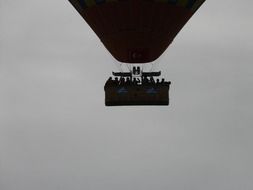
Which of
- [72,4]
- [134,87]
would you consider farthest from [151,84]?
[72,4]

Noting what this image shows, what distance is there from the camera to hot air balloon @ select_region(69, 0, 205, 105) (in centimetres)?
4784

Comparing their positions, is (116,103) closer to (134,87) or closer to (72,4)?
(134,87)

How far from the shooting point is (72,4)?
49.8 meters

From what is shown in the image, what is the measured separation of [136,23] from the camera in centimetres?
4806

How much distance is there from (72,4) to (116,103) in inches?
163

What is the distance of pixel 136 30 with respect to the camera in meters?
48.1

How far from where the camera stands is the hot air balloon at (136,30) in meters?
47.8

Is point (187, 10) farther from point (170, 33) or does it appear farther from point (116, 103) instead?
point (116, 103)

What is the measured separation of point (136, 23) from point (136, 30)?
235 mm

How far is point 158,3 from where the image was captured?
47.9 meters

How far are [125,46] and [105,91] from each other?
1.69m

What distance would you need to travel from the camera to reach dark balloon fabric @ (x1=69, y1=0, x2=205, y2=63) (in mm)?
47938

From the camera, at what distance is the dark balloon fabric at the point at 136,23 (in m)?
47.9

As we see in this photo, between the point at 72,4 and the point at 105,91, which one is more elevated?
the point at 72,4
